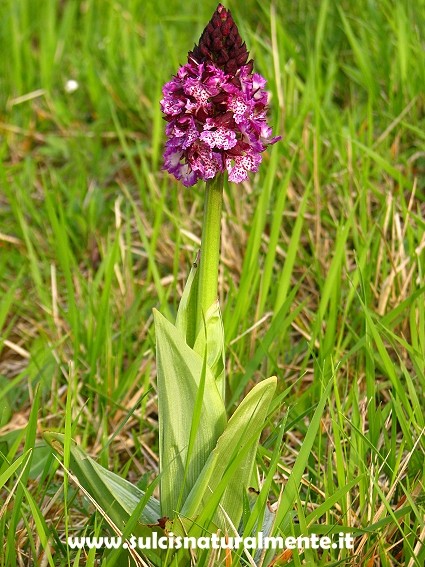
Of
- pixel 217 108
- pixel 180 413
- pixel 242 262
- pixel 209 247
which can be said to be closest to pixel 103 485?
pixel 180 413

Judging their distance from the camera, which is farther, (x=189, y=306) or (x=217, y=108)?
(x=189, y=306)

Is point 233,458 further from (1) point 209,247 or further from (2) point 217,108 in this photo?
(2) point 217,108

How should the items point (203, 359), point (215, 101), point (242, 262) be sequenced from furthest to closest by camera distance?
1. point (242, 262)
2. point (203, 359)
3. point (215, 101)

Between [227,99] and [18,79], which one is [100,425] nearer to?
[227,99]

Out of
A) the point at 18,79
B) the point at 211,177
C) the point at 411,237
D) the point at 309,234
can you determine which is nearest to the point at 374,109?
the point at 309,234

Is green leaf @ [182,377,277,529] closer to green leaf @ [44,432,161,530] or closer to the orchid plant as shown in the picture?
the orchid plant

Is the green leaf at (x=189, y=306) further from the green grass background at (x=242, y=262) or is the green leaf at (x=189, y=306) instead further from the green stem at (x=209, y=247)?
the green grass background at (x=242, y=262)
